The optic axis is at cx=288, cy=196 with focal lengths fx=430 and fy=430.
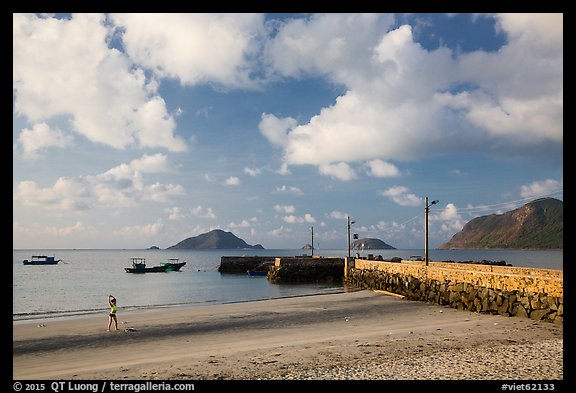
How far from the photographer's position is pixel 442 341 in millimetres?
15875

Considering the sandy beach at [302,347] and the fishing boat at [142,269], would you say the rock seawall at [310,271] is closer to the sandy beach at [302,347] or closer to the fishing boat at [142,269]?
the sandy beach at [302,347]

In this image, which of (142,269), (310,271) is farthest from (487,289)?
(142,269)

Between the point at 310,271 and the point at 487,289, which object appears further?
the point at 310,271

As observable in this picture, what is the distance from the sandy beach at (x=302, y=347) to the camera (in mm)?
11586

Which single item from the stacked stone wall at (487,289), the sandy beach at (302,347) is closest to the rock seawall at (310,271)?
the stacked stone wall at (487,289)

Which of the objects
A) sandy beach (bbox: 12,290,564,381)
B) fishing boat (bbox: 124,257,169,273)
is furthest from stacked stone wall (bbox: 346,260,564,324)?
fishing boat (bbox: 124,257,169,273)

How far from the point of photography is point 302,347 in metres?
16.0

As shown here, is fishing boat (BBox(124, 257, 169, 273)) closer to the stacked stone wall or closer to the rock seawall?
the rock seawall

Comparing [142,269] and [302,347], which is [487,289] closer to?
[302,347]

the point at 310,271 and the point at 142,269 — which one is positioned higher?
the point at 310,271

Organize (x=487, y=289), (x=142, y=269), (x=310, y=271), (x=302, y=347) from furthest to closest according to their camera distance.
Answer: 1. (x=142, y=269)
2. (x=310, y=271)
3. (x=487, y=289)
4. (x=302, y=347)
